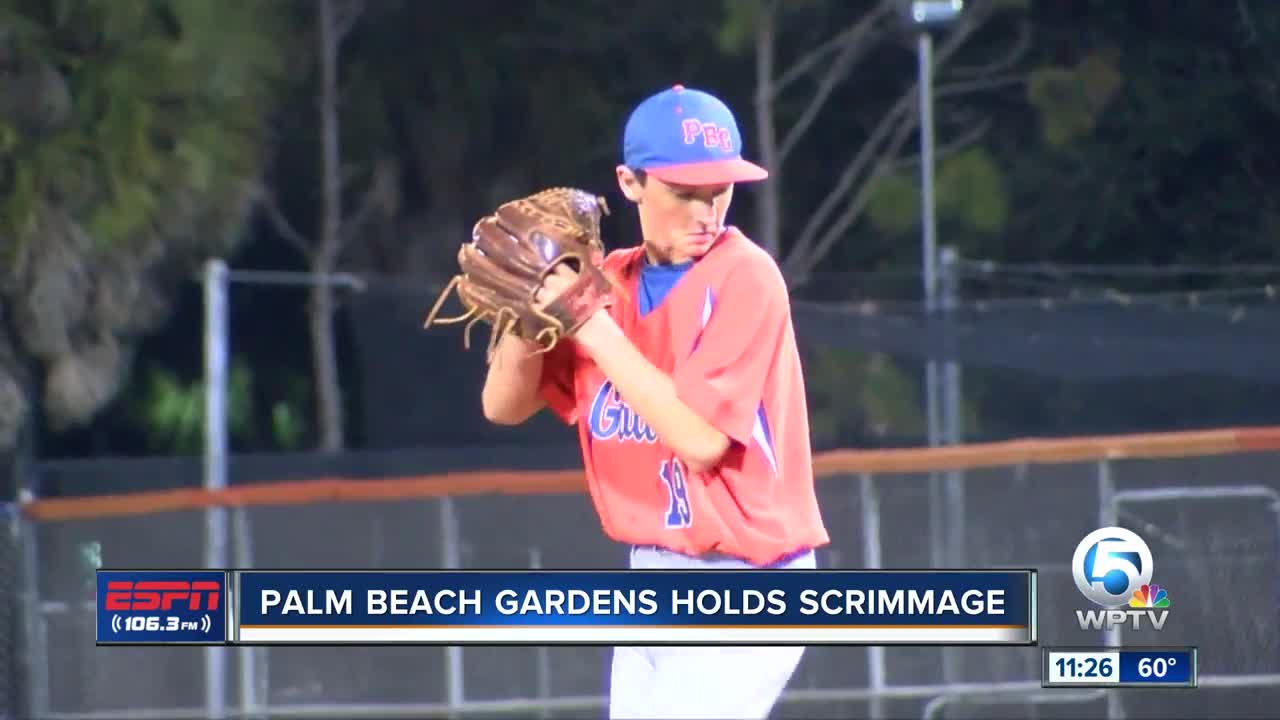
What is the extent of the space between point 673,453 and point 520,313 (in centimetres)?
24

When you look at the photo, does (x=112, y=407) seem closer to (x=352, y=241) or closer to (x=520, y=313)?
(x=352, y=241)

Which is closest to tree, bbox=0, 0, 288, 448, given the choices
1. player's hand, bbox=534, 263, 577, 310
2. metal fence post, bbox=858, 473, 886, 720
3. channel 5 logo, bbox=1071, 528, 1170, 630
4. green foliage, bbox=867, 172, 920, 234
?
green foliage, bbox=867, 172, 920, 234

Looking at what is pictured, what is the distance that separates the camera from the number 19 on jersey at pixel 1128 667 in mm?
3090

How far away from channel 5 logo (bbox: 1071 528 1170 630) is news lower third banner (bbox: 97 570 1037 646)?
1.67ft

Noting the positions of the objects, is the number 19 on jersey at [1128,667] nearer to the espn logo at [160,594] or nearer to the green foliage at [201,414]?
the espn logo at [160,594]

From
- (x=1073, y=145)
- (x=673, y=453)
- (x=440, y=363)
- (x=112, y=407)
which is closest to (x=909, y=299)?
(x=1073, y=145)

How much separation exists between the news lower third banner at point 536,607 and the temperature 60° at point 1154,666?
37cm

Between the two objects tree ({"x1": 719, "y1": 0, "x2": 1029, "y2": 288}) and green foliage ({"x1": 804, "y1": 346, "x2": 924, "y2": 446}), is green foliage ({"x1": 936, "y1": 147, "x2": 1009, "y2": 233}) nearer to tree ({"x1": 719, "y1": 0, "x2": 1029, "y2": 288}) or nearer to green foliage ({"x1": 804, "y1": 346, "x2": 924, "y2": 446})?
tree ({"x1": 719, "y1": 0, "x2": 1029, "y2": 288})

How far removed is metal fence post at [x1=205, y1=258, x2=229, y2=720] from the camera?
167 inches

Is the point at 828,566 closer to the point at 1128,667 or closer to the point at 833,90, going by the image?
the point at 1128,667

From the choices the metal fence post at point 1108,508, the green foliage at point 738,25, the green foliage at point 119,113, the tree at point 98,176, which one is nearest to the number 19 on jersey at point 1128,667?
the metal fence post at point 1108,508

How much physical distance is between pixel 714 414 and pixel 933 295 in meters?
3.83

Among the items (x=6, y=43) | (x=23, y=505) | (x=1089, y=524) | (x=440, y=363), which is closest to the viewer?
(x=1089, y=524)

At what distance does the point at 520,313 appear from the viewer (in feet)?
6.79
